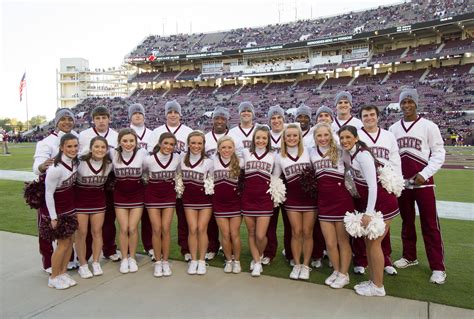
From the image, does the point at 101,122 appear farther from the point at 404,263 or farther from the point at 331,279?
the point at 404,263

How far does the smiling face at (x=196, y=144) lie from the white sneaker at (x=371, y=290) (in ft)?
7.43

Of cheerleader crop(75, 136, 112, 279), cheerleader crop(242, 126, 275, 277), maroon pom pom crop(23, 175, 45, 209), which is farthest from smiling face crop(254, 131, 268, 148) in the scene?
maroon pom pom crop(23, 175, 45, 209)

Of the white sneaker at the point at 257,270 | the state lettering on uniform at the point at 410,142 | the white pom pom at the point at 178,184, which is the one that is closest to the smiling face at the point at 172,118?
the white pom pom at the point at 178,184

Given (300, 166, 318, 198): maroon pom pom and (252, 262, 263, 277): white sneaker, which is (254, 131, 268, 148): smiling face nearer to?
(300, 166, 318, 198): maroon pom pom

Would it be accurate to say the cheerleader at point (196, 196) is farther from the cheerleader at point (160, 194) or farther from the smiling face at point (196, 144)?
the cheerleader at point (160, 194)

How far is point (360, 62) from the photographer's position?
42.9 metres

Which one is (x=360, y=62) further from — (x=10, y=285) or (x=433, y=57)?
(x=10, y=285)

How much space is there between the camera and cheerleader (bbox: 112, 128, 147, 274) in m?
4.31

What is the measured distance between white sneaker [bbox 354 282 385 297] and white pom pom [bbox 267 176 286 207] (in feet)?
3.96

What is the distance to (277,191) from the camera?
13.9ft

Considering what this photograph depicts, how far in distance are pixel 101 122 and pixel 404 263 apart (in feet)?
13.4

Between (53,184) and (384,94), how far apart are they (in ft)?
120

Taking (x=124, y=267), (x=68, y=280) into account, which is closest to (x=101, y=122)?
(x=124, y=267)

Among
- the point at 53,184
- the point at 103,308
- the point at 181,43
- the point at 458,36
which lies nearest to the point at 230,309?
the point at 103,308
